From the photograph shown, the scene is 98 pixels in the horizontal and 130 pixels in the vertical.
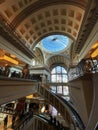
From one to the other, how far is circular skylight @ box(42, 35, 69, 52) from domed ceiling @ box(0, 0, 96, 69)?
919 cm

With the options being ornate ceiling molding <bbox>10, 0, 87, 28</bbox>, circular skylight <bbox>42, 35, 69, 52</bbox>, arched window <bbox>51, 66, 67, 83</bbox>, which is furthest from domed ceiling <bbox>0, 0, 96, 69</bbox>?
Result: arched window <bbox>51, 66, 67, 83</bbox>

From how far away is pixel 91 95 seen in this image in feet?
19.4

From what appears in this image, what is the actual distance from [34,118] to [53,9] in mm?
10993

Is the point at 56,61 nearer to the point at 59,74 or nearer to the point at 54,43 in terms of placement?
the point at 59,74

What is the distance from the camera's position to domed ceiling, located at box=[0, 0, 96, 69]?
12.1 metres

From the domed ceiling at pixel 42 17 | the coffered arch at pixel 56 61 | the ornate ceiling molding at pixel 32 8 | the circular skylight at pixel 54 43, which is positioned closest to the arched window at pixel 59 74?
the coffered arch at pixel 56 61

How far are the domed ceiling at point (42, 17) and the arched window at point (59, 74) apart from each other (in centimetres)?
1630

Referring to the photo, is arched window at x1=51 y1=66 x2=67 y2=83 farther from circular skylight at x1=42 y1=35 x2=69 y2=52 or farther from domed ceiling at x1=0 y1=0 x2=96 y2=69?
domed ceiling at x1=0 y1=0 x2=96 y2=69

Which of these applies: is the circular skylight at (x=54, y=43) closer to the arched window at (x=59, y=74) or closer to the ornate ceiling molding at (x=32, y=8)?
the arched window at (x=59, y=74)

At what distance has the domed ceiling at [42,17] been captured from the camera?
39.6 feet

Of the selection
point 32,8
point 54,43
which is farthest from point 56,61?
point 32,8

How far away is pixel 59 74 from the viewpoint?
33281mm

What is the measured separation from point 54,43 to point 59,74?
862 cm

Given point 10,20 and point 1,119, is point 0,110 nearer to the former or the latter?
point 1,119
